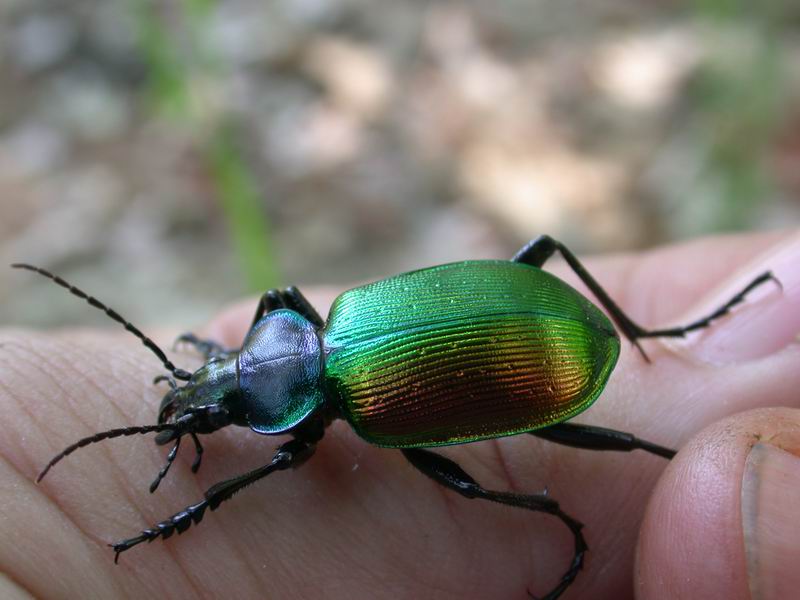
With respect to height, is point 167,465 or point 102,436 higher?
point 102,436

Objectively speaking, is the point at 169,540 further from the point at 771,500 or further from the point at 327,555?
the point at 771,500

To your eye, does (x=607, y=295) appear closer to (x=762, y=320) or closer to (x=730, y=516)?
(x=762, y=320)

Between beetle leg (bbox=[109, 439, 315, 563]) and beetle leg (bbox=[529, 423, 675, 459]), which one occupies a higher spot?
beetle leg (bbox=[529, 423, 675, 459])

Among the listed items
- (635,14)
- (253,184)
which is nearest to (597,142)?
(635,14)

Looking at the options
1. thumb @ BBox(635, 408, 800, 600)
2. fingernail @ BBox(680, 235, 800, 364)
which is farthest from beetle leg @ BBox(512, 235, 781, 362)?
thumb @ BBox(635, 408, 800, 600)

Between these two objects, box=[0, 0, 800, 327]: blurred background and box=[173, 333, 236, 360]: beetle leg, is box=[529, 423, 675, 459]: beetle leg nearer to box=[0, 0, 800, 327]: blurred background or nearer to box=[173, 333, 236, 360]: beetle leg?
box=[173, 333, 236, 360]: beetle leg

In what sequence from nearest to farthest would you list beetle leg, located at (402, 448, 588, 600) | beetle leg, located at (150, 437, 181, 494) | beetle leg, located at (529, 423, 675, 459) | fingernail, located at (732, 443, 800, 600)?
fingernail, located at (732, 443, 800, 600), beetle leg, located at (150, 437, 181, 494), beetle leg, located at (402, 448, 588, 600), beetle leg, located at (529, 423, 675, 459)

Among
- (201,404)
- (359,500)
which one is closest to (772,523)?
(359,500)
